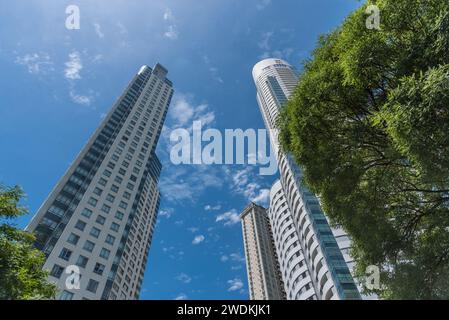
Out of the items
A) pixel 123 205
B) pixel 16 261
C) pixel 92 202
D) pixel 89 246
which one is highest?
pixel 123 205

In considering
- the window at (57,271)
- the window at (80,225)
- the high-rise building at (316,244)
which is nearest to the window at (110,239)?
the window at (80,225)

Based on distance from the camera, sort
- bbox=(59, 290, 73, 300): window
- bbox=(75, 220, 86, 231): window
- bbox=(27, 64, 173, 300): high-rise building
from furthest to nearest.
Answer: bbox=(75, 220, 86, 231): window < bbox=(27, 64, 173, 300): high-rise building < bbox=(59, 290, 73, 300): window

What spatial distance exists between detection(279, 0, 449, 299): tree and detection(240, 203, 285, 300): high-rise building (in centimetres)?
10802

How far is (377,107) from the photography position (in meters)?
9.38

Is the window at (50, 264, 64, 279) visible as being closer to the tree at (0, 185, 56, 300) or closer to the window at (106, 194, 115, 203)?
the window at (106, 194, 115, 203)

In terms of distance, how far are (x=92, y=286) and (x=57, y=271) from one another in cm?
489

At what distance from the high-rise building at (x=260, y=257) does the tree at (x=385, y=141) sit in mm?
108025

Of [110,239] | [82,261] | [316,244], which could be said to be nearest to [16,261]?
[82,261]

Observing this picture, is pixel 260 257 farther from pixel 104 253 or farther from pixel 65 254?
pixel 65 254

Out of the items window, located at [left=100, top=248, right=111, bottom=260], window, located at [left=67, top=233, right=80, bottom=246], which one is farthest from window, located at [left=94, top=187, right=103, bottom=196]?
window, located at [left=100, top=248, right=111, bottom=260]

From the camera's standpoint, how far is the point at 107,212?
158 feet

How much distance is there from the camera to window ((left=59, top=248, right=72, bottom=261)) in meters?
38.1

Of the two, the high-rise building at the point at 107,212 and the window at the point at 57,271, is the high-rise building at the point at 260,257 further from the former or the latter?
the window at the point at 57,271
